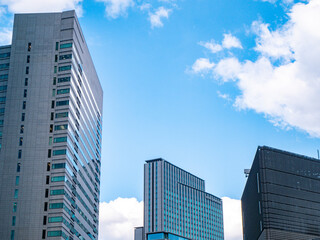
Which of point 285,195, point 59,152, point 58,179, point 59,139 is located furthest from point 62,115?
point 285,195

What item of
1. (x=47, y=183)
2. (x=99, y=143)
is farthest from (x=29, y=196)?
(x=99, y=143)

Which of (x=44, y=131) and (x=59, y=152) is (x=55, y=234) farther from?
(x=44, y=131)

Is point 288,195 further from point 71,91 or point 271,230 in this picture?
point 71,91

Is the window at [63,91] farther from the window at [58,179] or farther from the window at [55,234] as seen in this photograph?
the window at [55,234]

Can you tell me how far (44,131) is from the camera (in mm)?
139500

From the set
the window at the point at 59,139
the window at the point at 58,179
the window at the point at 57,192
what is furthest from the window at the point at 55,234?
the window at the point at 59,139

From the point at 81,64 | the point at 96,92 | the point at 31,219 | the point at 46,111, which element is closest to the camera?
the point at 31,219

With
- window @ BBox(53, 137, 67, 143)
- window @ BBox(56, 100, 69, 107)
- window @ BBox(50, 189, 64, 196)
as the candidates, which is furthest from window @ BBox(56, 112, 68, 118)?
window @ BBox(50, 189, 64, 196)

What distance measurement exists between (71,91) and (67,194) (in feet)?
103

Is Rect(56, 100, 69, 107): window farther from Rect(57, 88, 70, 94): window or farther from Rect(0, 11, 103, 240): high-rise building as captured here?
Rect(57, 88, 70, 94): window

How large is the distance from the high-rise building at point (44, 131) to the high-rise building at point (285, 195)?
2347 inches

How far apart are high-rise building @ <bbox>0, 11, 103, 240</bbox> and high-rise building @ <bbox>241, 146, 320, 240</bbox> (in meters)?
59.6

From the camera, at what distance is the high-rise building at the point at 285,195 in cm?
15400

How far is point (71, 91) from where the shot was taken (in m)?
144
